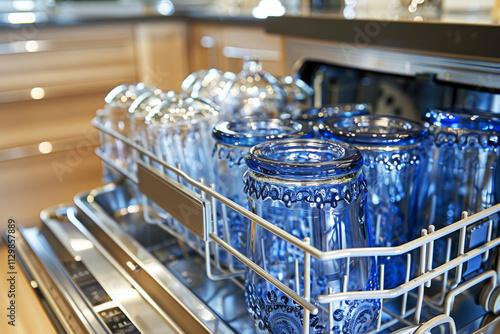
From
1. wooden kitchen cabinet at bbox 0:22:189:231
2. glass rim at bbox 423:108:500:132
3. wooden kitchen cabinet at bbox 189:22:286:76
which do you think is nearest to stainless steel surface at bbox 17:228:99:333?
glass rim at bbox 423:108:500:132

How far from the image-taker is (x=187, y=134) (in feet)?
2.03

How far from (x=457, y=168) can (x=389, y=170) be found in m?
0.11

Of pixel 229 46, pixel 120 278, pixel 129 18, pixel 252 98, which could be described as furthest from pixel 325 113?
pixel 129 18

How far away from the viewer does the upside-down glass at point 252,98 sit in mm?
736

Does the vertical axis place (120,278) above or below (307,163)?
below

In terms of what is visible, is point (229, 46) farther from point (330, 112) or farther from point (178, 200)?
point (178, 200)

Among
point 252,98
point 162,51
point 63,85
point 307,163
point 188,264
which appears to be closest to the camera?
point 307,163

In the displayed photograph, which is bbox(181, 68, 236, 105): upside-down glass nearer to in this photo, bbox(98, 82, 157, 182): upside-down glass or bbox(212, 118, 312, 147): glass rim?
bbox(98, 82, 157, 182): upside-down glass

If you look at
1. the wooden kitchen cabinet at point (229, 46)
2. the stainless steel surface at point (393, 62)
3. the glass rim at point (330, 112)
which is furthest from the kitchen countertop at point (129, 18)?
the glass rim at point (330, 112)

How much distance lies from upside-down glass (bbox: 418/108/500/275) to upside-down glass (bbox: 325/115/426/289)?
0.03m

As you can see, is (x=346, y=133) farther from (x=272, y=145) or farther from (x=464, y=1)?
(x=464, y=1)

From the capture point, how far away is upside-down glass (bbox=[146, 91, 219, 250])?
615mm

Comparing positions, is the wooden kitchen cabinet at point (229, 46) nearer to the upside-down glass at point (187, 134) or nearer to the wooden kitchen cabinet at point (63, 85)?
the wooden kitchen cabinet at point (63, 85)

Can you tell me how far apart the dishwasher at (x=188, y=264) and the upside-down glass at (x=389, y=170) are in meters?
0.03
